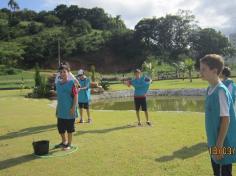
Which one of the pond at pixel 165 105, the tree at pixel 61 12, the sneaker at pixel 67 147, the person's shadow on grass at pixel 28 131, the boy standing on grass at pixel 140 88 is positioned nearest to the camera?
the sneaker at pixel 67 147

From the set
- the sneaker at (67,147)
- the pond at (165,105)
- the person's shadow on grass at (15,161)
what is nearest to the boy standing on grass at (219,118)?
the person's shadow on grass at (15,161)

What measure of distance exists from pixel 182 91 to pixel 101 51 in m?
56.8

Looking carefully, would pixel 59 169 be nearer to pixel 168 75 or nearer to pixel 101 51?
pixel 168 75

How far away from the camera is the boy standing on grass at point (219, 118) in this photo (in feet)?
14.2

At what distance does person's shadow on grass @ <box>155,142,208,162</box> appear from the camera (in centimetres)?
795

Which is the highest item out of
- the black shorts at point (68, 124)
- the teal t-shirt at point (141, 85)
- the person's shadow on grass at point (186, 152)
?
the teal t-shirt at point (141, 85)

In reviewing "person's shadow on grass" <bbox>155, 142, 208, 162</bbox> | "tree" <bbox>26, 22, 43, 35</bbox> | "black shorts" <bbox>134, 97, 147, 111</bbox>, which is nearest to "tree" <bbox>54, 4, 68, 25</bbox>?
"tree" <bbox>26, 22, 43, 35</bbox>

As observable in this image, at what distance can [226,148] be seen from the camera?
14.4ft

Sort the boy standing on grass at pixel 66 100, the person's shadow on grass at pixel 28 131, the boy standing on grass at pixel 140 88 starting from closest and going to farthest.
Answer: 1. the boy standing on grass at pixel 66 100
2. the person's shadow on grass at pixel 28 131
3. the boy standing on grass at pixel 140 88

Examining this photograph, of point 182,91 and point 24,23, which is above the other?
point 24,23

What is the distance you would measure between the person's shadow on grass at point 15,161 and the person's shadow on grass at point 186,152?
8.48 ft

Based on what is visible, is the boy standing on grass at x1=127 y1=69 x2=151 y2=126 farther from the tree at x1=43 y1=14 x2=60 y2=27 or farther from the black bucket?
the tree at x1=43 y1=14 x2=60 y2=27

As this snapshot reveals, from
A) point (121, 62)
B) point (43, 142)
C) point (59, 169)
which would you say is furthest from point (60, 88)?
point (121, 62)

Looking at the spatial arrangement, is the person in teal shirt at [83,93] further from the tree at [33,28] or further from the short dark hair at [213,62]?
the tree at [33,28]
